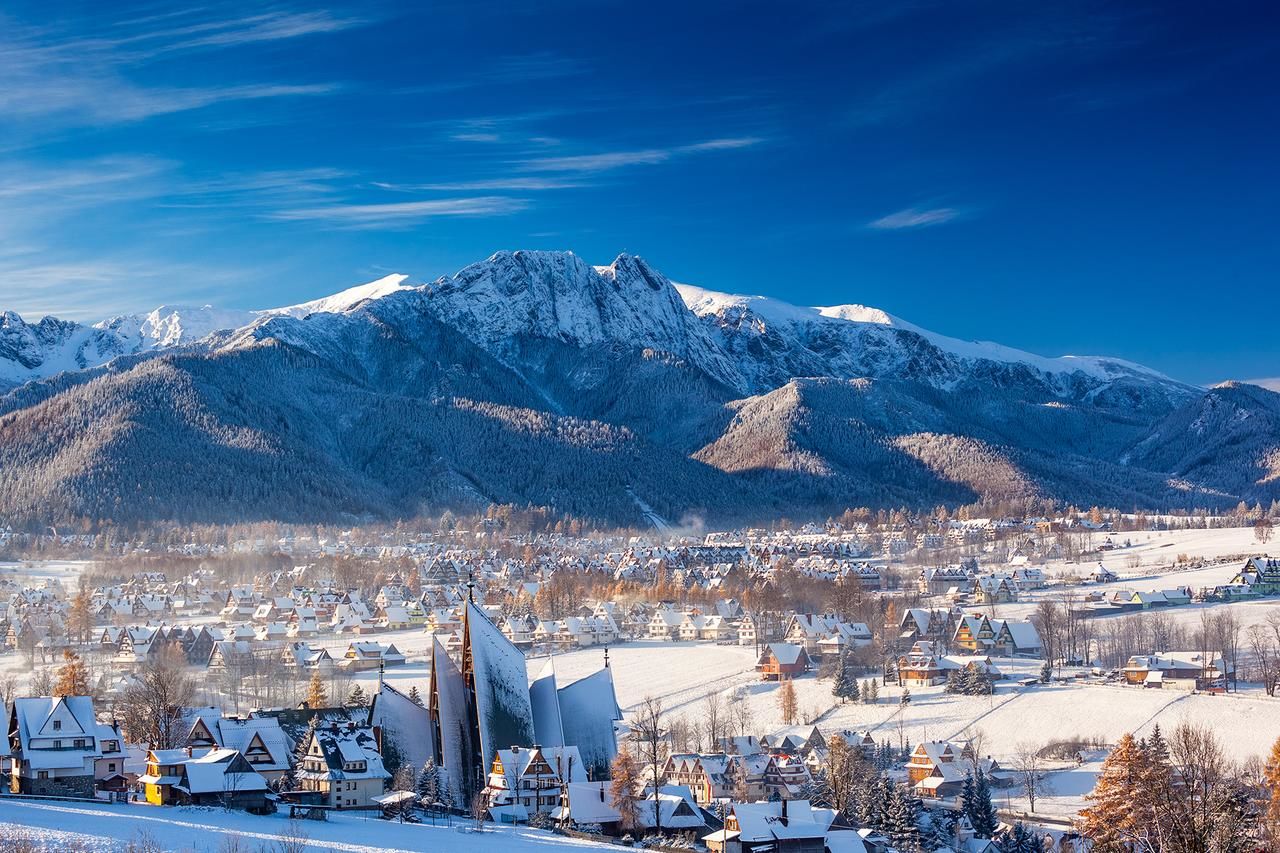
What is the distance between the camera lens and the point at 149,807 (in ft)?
141

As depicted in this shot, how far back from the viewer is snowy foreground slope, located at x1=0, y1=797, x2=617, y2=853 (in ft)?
116

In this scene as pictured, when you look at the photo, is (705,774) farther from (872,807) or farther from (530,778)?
(530,778)

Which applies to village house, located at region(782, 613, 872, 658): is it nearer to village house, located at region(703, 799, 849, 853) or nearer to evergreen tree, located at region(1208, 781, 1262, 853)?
village house, located at region(703, 799, 849, 853)

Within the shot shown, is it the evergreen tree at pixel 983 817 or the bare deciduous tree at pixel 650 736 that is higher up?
the bare deciduous tree at pixel 650 736

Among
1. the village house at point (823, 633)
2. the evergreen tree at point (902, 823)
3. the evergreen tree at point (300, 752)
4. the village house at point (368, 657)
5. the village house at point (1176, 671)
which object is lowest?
the evergreen tree at point (902, 823)

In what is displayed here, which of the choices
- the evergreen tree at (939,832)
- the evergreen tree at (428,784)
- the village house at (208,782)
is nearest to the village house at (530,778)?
the evergreen tree at (428,784)

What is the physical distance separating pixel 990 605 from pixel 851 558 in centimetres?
5455

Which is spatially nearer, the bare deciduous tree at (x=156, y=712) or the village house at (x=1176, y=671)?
the bare deciduous tree at (x=156, y=712)

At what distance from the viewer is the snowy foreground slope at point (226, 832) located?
35312 mm

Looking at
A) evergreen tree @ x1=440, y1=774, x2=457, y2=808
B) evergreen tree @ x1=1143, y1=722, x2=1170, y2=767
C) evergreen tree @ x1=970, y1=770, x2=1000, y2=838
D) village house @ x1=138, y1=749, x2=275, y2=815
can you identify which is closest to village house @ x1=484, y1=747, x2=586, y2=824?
evergreen tree @ x1=440, y1=774, x2=457, y2=808

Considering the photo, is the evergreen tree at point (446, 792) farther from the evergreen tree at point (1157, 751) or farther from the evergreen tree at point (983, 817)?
the evergreen tree at point (1157, 751)

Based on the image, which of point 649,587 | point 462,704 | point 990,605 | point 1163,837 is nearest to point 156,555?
point 649,587

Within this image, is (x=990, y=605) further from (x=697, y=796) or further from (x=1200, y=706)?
(x=697, y=796)

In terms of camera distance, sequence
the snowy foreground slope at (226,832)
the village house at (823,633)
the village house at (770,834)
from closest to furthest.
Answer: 1. the snowy foreground slope at (226,832)
2. the village house at (770,834)
3. the village house at (823,633)
